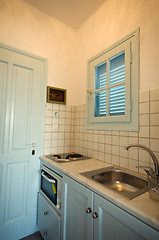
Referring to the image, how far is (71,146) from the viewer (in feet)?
6.63

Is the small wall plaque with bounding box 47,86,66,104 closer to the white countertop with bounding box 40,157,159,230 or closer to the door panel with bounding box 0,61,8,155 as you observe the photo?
the door panel with bounding box 0,61,8,155

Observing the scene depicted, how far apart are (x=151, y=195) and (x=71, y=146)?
4.63 feet

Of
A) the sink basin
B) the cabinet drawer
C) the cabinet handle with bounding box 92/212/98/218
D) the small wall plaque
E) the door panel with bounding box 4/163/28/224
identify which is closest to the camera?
the cabinet handle with bounding box 92/212/98/218

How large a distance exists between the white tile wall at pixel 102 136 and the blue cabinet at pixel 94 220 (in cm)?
55

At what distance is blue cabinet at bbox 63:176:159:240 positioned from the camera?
59cm

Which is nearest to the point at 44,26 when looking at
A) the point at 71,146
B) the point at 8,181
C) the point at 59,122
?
the point at 59,122

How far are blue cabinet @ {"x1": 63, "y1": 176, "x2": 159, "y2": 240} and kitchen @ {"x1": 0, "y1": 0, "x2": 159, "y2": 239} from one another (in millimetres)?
554

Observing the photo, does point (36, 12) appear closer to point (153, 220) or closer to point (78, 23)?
point (78, 23)

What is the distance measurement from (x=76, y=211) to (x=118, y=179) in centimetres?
48

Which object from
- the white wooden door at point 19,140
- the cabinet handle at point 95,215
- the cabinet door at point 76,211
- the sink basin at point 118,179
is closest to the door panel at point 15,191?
the white wooden door at point 19,140

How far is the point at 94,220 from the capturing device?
0.80 metres

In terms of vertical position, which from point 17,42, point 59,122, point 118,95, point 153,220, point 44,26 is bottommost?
point 153,220

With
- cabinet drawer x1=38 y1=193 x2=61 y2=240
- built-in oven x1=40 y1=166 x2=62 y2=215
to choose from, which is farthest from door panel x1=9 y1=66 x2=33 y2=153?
cabinet drawer x1=38 y1=193 x2=61 y2=240

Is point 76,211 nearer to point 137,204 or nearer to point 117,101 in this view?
point 137,204
